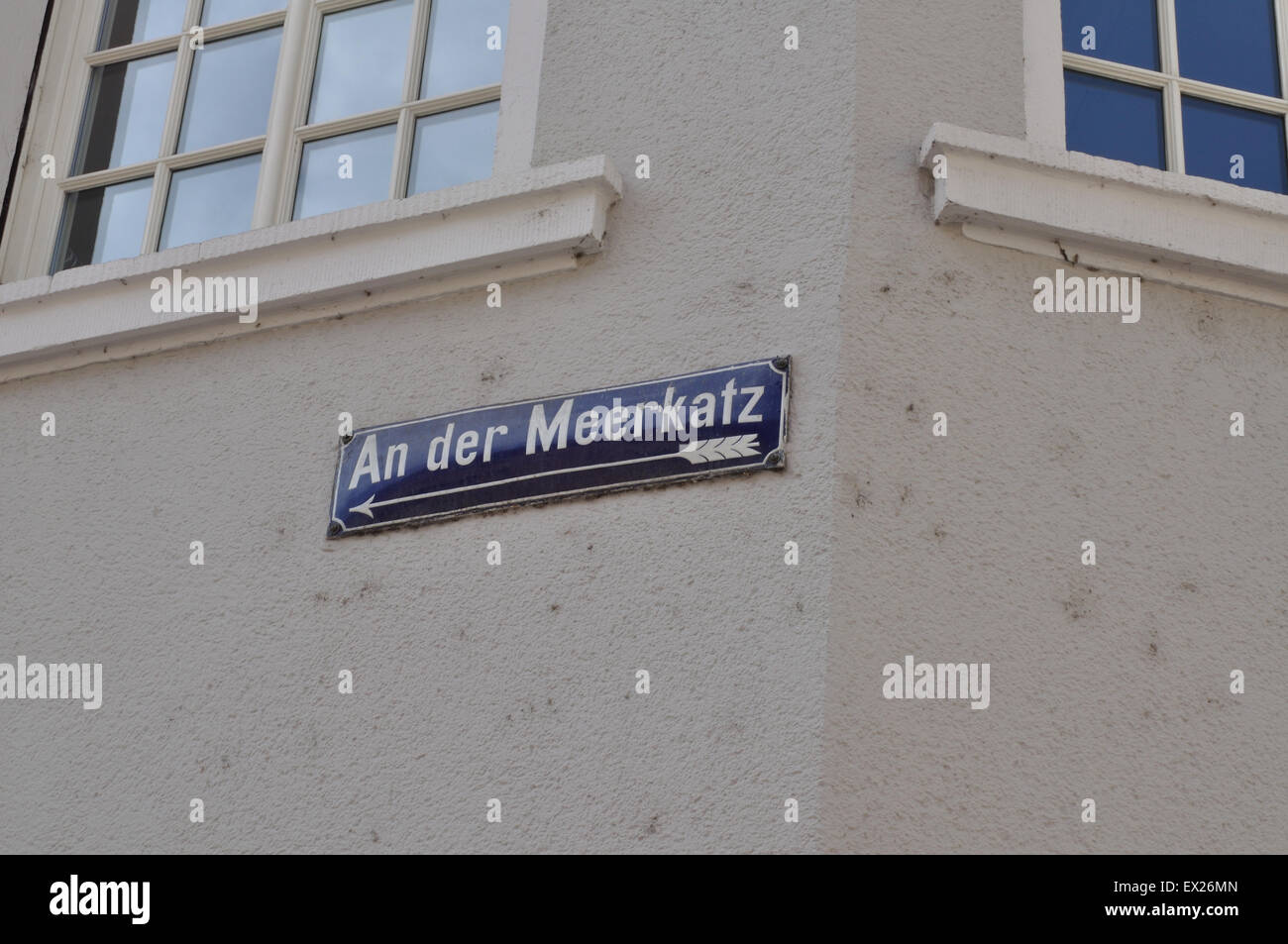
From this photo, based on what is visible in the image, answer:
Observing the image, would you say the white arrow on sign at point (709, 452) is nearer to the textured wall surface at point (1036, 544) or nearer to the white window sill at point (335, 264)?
the textured wall surface at point (1036, 544)

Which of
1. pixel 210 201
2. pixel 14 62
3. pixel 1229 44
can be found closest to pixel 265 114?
pixel 210 201

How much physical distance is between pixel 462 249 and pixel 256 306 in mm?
701

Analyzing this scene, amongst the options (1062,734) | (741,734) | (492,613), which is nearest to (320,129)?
(492,613)

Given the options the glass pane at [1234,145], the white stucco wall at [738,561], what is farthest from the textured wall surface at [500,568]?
the glass pane at [1234,145]

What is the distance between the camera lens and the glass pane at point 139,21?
5.74 m

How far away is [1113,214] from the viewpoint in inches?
167

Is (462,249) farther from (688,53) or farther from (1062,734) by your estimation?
(1062,734)

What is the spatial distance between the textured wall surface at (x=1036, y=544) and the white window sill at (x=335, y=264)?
80cm

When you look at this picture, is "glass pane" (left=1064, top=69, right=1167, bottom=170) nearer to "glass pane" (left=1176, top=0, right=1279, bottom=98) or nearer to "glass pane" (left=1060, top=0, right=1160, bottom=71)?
"glass pane" (left=1060, top=0, right=1160, bottom=71)

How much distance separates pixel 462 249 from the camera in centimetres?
450

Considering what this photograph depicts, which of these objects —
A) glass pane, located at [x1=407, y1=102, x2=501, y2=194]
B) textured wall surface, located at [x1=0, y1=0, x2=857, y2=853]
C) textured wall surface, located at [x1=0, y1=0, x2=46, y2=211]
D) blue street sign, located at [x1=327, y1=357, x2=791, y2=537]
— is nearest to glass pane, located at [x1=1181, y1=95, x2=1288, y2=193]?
textured wall surface, located at [x1=0, y1=0, x2=857, y2=853]

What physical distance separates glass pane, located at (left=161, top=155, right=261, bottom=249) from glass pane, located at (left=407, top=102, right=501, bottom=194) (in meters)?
0.58
